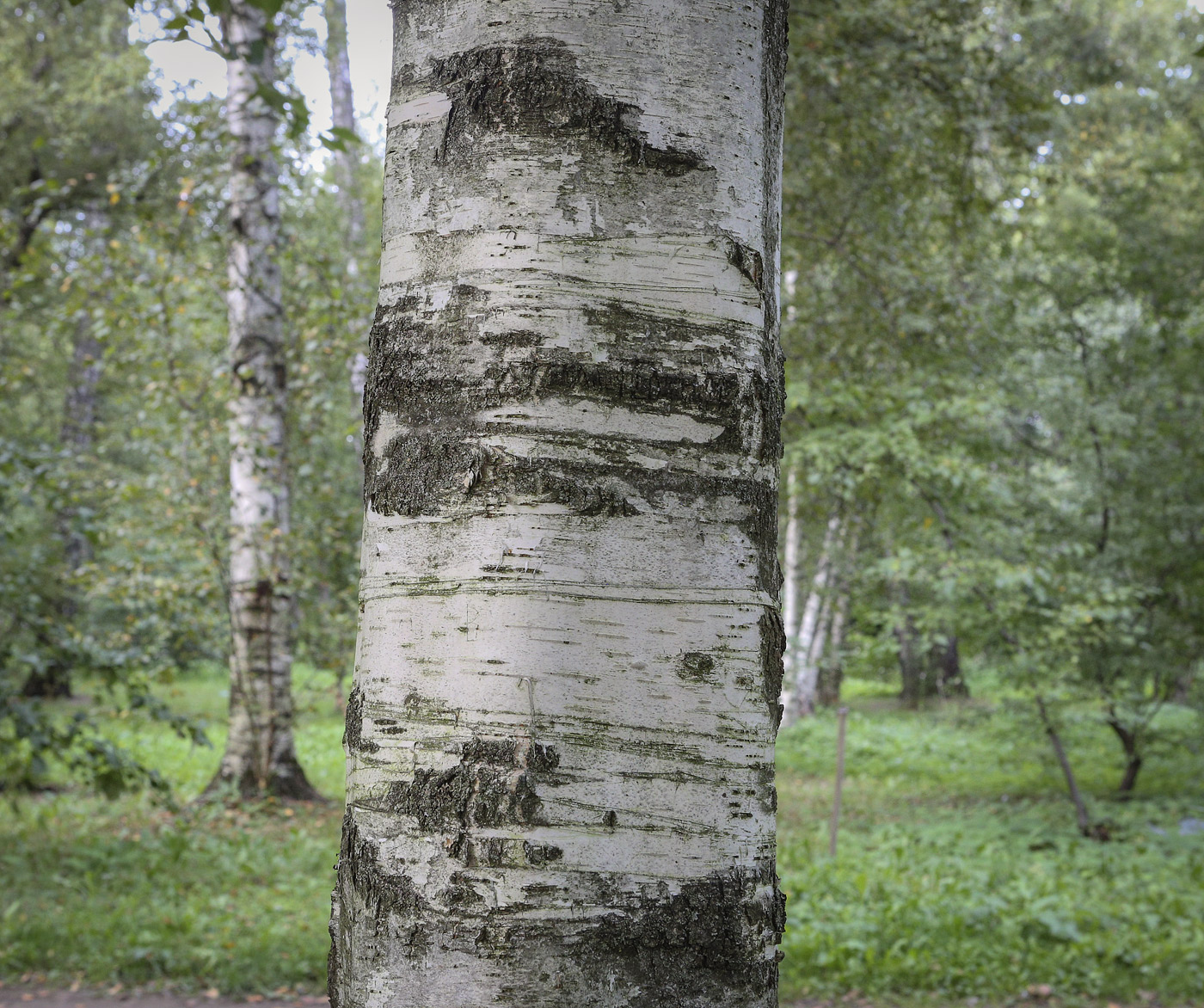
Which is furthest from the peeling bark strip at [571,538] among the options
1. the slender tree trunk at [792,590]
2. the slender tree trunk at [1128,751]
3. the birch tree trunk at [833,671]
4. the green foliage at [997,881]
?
the birch tree trunk at [833,671]

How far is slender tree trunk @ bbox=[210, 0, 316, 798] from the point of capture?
7207 mm

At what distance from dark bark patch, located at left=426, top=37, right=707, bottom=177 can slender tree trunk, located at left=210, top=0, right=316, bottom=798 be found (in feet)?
21.0

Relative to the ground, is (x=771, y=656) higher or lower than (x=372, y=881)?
higher

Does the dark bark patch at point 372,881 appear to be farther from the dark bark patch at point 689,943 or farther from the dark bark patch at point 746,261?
the dark bark patch at point 746,261

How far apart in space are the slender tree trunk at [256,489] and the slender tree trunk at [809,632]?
7.12m

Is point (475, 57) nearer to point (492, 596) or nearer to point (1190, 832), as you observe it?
point (492, 596)

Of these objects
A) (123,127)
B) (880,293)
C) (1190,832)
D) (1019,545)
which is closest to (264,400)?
(880,293)

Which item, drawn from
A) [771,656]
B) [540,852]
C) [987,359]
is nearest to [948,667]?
[987,359]

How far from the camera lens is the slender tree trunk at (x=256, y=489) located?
721 cm

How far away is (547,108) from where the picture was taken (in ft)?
3.47

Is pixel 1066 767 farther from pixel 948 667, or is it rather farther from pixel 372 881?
A: pixel 948 667

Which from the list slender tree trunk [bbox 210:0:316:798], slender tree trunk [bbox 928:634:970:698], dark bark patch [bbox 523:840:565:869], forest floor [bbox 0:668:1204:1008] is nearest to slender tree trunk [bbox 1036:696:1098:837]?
forest floor [bbox 0:668:1204:1008]

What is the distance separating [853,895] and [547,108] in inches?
220

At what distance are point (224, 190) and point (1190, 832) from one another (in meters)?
8.66
